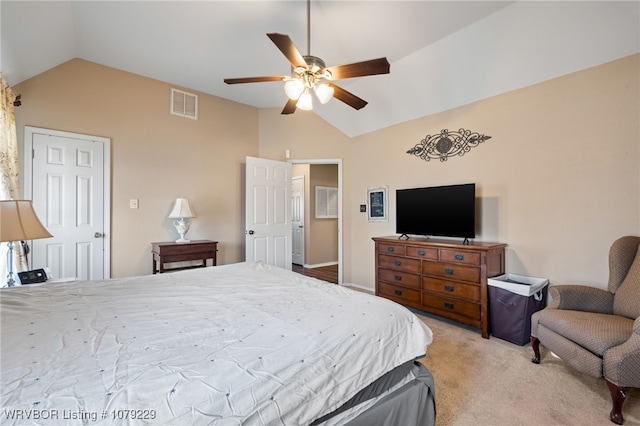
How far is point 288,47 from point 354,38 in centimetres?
130

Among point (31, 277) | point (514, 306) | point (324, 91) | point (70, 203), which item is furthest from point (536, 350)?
point (70, 203)

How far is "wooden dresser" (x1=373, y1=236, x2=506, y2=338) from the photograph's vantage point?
2.75 m

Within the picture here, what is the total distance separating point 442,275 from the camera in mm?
3012

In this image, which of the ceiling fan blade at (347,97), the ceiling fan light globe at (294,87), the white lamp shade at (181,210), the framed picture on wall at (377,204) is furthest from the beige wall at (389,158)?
the ceiling fan light globe at (294,87)

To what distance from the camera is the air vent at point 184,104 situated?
3.88 meters

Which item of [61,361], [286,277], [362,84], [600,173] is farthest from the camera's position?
[362,84]

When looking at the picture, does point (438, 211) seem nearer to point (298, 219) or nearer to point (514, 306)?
point (514, 306)

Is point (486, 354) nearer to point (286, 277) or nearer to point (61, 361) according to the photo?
point (286, 277)

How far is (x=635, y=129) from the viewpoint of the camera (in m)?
2.26

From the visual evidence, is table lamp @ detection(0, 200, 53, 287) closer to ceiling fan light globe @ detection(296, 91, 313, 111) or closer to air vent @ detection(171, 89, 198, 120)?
ceiling fan light globe @ detection(296, 91, 313, 111)

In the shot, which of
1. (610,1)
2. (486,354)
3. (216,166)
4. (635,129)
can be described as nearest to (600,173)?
(635,129)

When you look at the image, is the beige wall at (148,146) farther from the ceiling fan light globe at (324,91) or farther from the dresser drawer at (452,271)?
the dresser drawer at (452,271)

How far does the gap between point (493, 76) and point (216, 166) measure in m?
3.71

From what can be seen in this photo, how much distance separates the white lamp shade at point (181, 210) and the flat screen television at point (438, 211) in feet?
9.12
